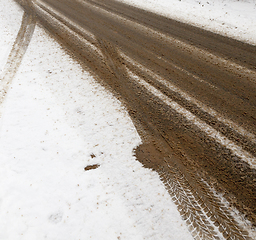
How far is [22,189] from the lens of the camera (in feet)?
16.7

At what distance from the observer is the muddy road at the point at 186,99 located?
4.66 m

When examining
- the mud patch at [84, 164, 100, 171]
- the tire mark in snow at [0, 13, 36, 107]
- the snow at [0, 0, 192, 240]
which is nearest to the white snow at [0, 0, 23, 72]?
the tire mark in snow at [0, 13, 36, 107]

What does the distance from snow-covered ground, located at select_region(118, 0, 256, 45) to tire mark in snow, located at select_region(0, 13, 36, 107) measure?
25.6 feet

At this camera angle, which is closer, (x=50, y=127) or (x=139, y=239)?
(x=139, y=239)

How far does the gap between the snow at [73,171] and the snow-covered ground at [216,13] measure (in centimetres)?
846

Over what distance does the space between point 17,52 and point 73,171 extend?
26.1 ft

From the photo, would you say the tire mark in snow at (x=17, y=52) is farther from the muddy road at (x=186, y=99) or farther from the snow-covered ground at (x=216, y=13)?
the snow-covered ground at (x=216, y=13)

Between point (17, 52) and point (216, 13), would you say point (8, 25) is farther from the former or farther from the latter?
point (216, 13)

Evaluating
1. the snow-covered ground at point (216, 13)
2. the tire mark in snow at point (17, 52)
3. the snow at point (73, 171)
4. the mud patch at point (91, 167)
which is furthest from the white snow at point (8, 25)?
the snow-covered ground at point (216, 13)

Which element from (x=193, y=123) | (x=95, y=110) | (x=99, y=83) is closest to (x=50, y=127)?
(x=95, y=110)

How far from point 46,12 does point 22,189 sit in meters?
13.1

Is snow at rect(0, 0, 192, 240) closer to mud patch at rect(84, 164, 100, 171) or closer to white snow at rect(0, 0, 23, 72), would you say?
mud patch at rect(84, 164, 100, 171)

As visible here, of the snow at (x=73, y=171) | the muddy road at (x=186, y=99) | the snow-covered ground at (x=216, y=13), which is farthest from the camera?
the snow-covered ground at (x=216, y=13)

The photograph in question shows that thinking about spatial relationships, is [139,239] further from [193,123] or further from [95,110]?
[95,110]
